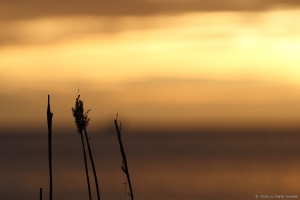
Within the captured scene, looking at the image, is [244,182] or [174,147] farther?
[174,147]

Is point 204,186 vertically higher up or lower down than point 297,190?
higher up

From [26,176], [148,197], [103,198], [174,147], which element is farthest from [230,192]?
[174,147]

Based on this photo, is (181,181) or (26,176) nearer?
(181,181)

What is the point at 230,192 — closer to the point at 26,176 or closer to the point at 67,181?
the point at 67,181

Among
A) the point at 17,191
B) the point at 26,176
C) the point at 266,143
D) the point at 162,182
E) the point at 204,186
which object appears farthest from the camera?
the point at 266,143

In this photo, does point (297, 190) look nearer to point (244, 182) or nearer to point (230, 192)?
point (230, 192)

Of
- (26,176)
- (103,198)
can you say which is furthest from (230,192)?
(26,176)

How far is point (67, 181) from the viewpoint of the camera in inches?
2542

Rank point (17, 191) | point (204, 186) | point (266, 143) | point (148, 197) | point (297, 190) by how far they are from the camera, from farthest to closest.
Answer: point (266, 143) → point (204, 186) → point (17, 191) → point (148, 197) → point (297, 190)

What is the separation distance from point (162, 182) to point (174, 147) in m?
99.0

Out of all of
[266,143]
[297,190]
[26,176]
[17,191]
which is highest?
[266,143]

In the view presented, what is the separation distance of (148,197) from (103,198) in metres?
4.24

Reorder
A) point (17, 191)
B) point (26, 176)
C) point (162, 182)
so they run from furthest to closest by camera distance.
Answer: point (26, 176), point (162, 182), point (17, 191)

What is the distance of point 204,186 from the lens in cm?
6278
